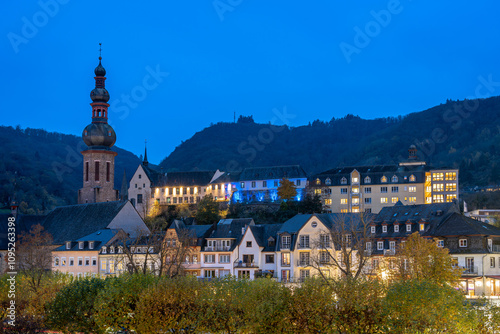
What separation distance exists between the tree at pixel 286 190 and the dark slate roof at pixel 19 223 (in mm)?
42764

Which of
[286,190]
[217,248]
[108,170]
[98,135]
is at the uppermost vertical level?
[98,135]

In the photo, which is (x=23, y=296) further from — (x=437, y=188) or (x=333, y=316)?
(x=437, y=188)

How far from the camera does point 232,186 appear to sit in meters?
147

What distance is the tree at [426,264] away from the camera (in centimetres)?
Answer: 7194

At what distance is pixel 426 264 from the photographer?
240 ft

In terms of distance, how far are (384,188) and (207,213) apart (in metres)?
35.8

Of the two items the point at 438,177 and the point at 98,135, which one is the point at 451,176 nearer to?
the point at 438,177

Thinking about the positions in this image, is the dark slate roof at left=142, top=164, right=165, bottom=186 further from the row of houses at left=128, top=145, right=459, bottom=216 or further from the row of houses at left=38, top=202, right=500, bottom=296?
the row of houses at left=38, top=202, right=500, bottom=296

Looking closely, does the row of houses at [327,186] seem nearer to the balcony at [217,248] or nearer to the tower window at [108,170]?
the tower window at [108,170]

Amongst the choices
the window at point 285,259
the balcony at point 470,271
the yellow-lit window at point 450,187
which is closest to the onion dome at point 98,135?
the window at point 285,259

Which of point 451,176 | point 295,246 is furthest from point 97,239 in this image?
point 451,176

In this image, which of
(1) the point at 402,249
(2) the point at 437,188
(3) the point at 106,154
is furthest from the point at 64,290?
(2) the point at 437,188

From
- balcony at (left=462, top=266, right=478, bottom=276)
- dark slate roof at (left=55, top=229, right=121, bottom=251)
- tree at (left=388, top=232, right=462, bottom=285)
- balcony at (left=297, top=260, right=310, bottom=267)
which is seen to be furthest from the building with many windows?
tree at (left=388, top=232, right=462, bottom=285)

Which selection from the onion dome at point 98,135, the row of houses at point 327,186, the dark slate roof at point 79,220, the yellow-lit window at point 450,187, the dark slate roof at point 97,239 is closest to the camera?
the dark slate roof at point 97,239
